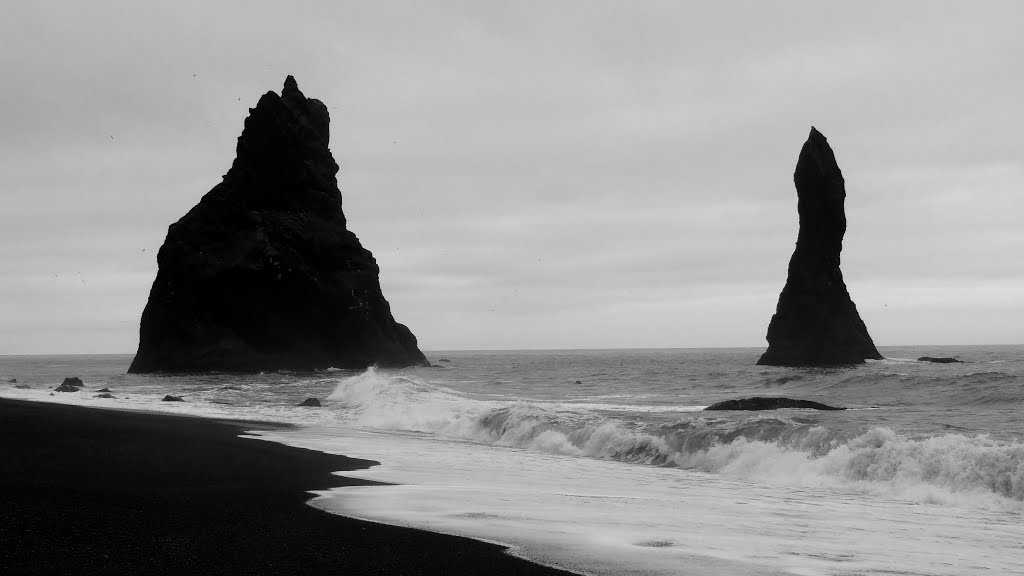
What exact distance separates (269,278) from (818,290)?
160 feet

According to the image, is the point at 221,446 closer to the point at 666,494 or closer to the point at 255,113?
the point at 666,494

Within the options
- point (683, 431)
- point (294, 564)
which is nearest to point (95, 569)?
point (294, 564)

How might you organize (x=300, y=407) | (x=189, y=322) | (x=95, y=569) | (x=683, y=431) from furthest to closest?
(x=189, y=322)
(x=300, y=407)
(x=683, y=431)
(x=95, y=569)

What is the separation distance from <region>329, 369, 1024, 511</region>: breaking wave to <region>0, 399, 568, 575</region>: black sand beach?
249 inches

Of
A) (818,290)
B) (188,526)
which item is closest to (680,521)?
(188,526)

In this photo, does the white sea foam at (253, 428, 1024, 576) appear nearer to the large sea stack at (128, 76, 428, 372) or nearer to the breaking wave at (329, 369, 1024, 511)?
the breaking wave at (329, 369, 1024, 511)

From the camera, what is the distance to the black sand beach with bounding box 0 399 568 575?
5.32 metres

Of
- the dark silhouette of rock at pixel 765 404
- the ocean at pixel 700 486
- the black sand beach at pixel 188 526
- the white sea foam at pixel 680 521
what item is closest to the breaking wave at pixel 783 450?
the ocean at pixel 700 486

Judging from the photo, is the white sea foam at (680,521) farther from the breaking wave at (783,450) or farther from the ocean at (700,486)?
the breaking wave at (783,450)

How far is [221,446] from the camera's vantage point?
13.9 m

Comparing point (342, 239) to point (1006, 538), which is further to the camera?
point (342, 239)

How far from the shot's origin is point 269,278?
70375mm

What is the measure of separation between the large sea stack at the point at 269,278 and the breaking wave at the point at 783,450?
51.0 meters

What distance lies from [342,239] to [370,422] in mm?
54273
